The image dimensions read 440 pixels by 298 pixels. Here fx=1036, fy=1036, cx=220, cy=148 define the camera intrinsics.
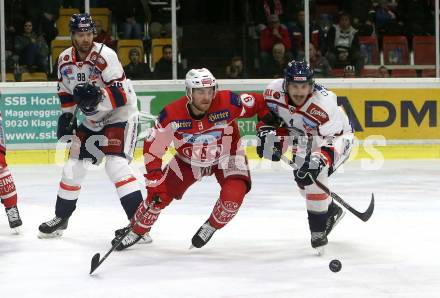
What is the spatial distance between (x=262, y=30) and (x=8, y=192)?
211 inches

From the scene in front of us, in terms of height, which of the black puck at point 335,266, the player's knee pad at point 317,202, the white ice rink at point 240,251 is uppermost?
the player's knee pad at point 317,202

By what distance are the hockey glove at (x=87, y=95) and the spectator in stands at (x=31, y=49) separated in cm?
451

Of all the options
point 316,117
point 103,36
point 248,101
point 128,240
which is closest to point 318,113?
point 316,117

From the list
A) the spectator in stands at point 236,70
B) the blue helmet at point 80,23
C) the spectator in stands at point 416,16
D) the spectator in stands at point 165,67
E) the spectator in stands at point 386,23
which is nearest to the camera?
the blue helmet at point 80,23

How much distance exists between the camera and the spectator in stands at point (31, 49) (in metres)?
9.91

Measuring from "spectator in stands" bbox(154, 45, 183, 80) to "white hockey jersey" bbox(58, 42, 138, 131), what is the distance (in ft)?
13.3

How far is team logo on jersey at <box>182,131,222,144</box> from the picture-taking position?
5332 mm

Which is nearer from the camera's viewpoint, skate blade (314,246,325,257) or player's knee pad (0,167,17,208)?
skate blade (314,246,325,257)

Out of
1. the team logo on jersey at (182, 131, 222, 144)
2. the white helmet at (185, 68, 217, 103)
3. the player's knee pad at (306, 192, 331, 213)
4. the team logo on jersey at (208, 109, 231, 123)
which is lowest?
the player's knee pad at (306, 192, 331, 213)

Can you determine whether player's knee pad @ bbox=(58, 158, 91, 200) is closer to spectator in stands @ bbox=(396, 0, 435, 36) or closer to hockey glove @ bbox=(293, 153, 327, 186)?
hockey glove @ bbox=(293, 153, 327, 186)

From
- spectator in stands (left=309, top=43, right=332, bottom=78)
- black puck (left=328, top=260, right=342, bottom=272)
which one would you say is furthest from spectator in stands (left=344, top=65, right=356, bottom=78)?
black puck (left=328, top=260, right=342, bottom=272)

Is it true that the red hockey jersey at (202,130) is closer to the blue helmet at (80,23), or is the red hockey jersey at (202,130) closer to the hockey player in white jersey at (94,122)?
the hockey player in white jersey at (94,122)

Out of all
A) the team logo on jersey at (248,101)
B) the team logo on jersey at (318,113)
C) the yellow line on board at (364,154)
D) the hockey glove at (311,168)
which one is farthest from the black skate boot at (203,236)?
the yellow line on board at (364,154)

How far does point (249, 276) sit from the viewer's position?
4.73 metres
